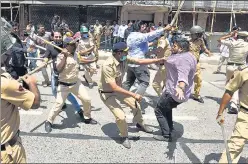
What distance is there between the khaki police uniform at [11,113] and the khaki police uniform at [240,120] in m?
2.27

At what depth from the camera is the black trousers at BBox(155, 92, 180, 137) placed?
15.2 ft

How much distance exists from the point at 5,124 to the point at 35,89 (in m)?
0.40

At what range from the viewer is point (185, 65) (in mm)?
4270

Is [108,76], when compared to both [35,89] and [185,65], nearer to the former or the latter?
[185,65]

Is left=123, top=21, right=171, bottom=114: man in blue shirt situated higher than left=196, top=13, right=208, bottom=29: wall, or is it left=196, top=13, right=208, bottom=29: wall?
left=196, top=13, right=208, bottom=29: wall

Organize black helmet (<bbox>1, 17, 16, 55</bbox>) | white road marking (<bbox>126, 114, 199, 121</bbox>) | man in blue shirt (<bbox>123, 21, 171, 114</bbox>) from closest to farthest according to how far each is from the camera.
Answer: black helmet (<bbox>1, 17, 16, 55</bbox>) → man in blue shirt (<bbox>123, 21, 171, 114</bbox>) → white road marking (<bbox>126, 114, 199, 121</bbox>)

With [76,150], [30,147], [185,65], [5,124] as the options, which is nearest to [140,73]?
[185,65]

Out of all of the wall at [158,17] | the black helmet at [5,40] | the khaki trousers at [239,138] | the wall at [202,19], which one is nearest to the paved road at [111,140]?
the khaki trousers at [239,138]

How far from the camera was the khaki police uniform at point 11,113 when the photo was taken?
2549 millimetres

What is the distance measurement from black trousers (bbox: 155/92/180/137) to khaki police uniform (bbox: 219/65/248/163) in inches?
42.7

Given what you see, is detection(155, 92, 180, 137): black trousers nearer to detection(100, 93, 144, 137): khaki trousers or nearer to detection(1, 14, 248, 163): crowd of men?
detection(1, 14, 248, 163): crowd of men

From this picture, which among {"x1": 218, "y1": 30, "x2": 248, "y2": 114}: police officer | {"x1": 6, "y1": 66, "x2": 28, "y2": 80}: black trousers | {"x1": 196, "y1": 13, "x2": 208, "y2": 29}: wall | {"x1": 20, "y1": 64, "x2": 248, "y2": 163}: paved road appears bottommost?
{"x1": 20, "y1": 64, "x2": 248, "y2": 163}: paved road

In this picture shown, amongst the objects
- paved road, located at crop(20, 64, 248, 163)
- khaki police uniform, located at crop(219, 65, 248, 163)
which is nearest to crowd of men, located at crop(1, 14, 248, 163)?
khaki police uniform, located at crop(219, 65, 248, 163)

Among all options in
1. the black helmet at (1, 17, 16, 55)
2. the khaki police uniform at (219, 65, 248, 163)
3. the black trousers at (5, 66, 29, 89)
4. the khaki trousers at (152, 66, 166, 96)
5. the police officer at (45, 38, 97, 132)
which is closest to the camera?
the black helmet at (1, 17, 16, 55)
